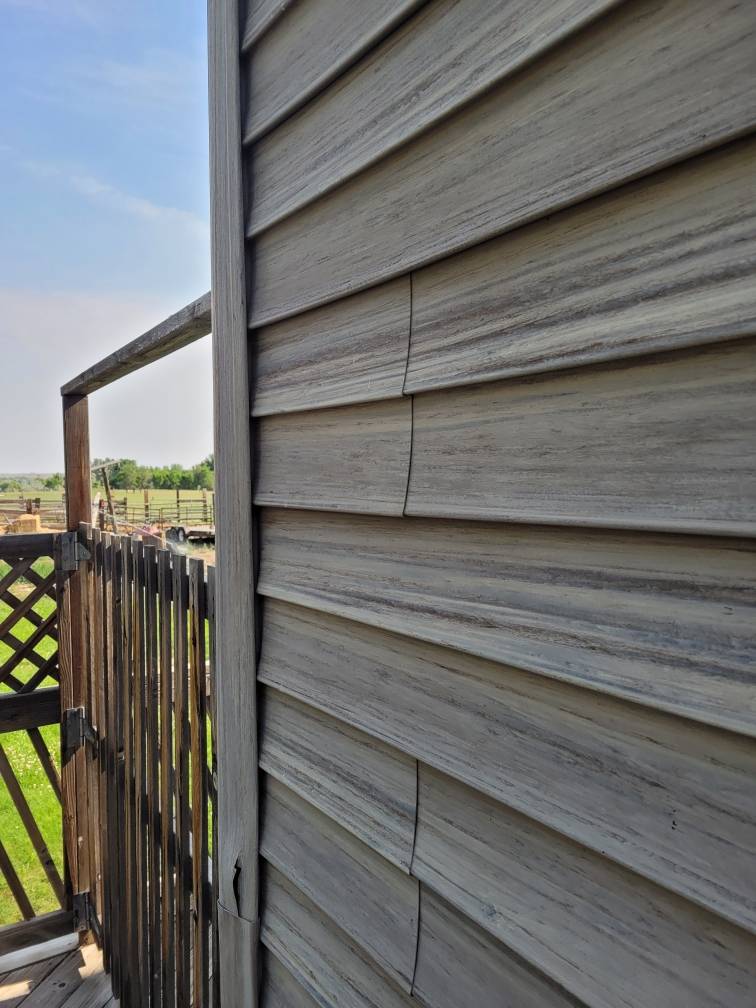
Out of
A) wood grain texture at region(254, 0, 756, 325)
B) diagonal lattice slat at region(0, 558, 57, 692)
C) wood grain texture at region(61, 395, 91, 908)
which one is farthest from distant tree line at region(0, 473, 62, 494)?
wood grain texture at region(254, 0, 756, 325)

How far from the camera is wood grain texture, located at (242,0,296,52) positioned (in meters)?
0.87

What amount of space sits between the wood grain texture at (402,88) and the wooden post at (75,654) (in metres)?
1.74

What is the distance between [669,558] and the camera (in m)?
0.45

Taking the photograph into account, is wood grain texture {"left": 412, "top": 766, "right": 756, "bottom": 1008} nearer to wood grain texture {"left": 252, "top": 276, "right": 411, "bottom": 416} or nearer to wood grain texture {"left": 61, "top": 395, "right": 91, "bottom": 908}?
wood grain texture {"left": 252, "top": 276, "right": 411, "bottom": 416}

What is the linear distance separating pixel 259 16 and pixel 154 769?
5.49ft

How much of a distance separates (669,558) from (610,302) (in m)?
0.19

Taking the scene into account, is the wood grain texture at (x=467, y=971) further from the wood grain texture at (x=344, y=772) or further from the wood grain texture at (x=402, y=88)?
the wood grain texture at (x=402, y=88)

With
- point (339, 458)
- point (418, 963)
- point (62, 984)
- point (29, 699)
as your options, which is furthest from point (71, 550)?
point (418, 963)

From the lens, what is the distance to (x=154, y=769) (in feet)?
5.74

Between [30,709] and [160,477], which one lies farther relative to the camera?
[160,477]

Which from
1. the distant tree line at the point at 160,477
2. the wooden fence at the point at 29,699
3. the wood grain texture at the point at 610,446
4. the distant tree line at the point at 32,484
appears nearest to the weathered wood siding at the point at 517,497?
the wood grain texture at the point at 610,446

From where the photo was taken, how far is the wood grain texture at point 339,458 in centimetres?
71

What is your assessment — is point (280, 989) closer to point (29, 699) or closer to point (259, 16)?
point (259, 16)

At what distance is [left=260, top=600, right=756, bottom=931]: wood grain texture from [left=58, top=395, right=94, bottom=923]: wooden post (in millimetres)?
1933
